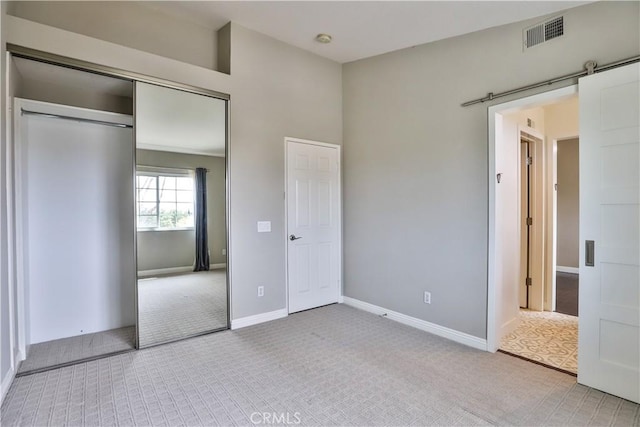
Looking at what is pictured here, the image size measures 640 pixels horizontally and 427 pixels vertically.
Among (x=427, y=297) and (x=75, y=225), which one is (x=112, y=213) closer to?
(x=75, y=225)

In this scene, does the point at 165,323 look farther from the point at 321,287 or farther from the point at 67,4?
the point at 67,4

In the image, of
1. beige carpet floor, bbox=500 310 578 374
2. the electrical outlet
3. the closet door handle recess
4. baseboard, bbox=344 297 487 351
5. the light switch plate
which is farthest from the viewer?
the light switch plate

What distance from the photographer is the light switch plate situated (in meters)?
3.80

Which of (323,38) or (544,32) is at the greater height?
(323,38)

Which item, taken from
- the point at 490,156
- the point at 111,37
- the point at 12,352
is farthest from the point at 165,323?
the point at 490,156

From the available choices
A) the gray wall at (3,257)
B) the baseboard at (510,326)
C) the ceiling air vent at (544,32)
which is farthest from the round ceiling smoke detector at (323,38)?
the baseboard at (510,326)

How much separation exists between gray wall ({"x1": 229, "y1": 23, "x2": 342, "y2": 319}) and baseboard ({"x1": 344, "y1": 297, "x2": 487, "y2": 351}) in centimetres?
106

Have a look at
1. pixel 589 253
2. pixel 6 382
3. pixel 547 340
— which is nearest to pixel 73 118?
pixel 6 382

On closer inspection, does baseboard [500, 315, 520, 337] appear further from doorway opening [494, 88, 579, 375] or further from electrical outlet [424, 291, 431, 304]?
electrical outlet [424, 291, 431, 304]

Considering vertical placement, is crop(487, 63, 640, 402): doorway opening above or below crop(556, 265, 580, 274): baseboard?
above

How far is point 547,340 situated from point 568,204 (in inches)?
187

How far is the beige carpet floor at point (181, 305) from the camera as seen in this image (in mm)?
3176

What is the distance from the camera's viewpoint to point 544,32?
2689 mm

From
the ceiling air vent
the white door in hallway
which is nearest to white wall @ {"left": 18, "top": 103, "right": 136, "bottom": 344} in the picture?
the white door in hallway
